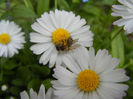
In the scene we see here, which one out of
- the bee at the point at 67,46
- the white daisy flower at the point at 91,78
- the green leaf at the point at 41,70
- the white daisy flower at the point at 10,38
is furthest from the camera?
the white daisy flower at the point at 10,38

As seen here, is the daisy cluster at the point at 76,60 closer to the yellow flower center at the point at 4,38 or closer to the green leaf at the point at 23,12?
the green leaf at the point at 23,12

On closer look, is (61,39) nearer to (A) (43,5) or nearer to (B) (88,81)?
(B) (88,81)

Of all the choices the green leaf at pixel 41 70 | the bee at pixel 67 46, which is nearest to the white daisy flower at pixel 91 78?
the bee at pixel 67 46

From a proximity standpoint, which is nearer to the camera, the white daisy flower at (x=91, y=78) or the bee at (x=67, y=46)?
the white daisy flower at (x=91, y=78)

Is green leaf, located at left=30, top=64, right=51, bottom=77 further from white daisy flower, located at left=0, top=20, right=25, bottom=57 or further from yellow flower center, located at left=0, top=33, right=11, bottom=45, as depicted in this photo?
yellow flower center, located at left=0, top=33, right=11, bottom=45

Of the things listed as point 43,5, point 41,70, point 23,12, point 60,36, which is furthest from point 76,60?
point 43,5

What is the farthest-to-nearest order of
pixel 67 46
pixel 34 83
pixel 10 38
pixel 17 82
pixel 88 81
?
1. pixel 10 38
2. pixel 17 82
3. pixel 34 83
4. pixel 67 46
5. pixel 88 81

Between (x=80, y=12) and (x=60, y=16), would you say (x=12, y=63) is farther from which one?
(x=80, y=12)
